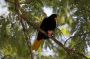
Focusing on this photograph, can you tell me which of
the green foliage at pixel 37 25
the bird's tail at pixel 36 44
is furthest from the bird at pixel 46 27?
the green foliage at pixel 37 25

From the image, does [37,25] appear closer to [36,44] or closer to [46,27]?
[36,44]

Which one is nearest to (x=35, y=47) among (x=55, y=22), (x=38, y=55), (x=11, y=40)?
(x=38, y=55)

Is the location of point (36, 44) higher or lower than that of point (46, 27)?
lower

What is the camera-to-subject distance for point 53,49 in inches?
133

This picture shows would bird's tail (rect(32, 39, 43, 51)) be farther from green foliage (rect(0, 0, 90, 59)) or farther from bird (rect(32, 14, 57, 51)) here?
green foliage (rect(0, 0, 90, 59))

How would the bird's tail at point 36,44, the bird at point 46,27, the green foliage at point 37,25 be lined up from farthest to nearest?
the bird at point 46,27, the bird's tail at point 36,44, the green foliage at point 37,25

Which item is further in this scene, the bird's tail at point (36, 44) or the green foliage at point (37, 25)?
the bird's tail at point (36, 44)

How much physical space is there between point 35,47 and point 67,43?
40 centimetres

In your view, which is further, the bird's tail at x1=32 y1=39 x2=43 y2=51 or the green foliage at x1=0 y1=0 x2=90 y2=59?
the bird's tail at x1=32 y1=39 x2=43 y2=51

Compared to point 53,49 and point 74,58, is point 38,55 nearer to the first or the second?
point 53,49

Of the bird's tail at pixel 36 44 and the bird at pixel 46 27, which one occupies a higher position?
the bird at pixel 46 27

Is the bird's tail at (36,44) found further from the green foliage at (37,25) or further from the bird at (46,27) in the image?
the green foliage at (37,25)

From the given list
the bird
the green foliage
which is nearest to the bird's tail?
the bird

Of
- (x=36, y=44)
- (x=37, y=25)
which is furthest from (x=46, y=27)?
(x=37, y=25)
